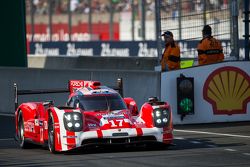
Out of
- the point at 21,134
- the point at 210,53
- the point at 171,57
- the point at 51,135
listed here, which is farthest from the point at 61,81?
the point at 51,135

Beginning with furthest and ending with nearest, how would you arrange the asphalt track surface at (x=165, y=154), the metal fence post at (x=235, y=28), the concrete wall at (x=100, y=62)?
the concrete wall at (x=100, y=62) < the metal fence post at (x=235, y=28) < the asphalt track surface at (x=165, y=154)

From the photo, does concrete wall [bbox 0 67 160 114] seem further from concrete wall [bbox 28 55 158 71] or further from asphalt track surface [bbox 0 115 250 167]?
concrete wall [bbox 28 55 158 71]

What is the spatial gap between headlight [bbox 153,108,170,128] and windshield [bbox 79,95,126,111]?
26.1 inches

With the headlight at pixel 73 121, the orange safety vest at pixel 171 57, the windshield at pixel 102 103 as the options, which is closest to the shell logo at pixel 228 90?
the orange safety vest at pixel 171 57

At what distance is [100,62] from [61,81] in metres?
8.31

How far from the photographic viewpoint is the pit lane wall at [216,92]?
18.1 m

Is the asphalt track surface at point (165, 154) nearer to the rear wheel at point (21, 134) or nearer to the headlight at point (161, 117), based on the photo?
the rear wheel at point (21, 134)

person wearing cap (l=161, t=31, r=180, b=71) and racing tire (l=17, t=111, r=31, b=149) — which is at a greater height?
person wearing cap (l=161, t=31, r=180, b=71)

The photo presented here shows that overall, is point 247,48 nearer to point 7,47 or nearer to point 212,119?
point 212,119

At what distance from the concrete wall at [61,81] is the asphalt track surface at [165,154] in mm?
2333

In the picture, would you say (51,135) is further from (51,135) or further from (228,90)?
(228,90)

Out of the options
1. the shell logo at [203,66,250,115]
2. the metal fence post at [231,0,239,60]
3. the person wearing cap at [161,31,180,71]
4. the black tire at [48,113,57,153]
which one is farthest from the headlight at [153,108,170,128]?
the metal fence post at [231,0,239,60]

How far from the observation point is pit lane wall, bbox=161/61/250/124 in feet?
59.3

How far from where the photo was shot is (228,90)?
18.3 metres
